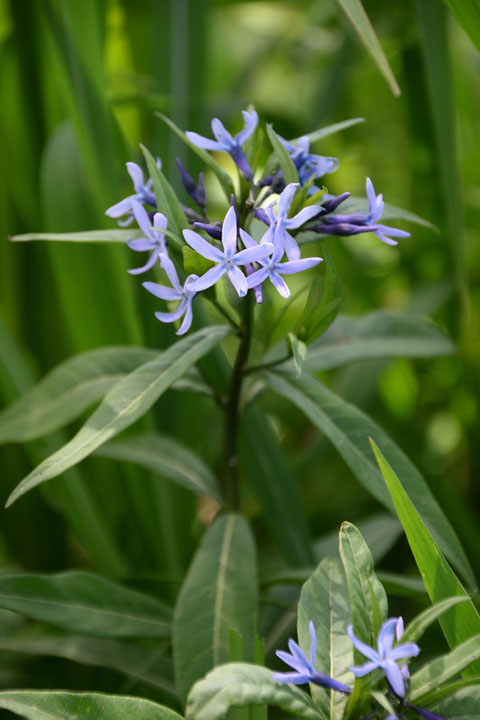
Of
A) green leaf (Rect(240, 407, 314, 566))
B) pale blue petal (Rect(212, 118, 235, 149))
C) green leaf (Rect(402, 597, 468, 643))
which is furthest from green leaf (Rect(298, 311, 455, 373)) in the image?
green leaf (Rect(402, 597, 468, 643))

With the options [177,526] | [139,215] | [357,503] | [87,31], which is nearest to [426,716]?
[139,215]

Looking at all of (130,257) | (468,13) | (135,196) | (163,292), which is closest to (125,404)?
(163,292)

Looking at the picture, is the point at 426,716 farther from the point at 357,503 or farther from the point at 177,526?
the point at 357,503

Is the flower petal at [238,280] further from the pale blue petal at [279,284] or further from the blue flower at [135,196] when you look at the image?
the blue flower at [135,196]

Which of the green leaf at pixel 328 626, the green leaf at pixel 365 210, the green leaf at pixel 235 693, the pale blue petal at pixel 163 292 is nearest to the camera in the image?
the green leaf at pixel 235 693

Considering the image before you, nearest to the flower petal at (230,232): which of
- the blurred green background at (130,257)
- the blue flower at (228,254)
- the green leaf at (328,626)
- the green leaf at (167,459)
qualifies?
the blue flower at (228,254)

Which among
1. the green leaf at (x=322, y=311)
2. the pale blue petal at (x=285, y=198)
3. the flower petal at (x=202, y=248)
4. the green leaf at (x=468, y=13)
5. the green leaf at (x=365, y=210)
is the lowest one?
the green leaf at (x=322, y=311)

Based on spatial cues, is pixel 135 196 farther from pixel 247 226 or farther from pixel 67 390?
pixel 67 390
